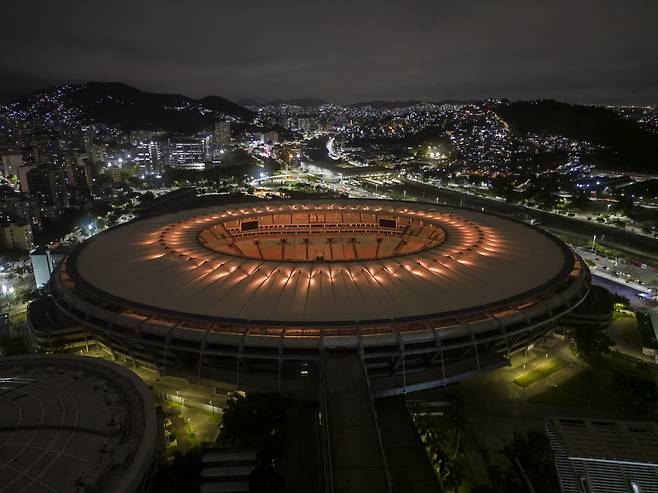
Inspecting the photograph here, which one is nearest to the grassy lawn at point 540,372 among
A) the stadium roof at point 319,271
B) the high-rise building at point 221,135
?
the stadium roof at point 319,271

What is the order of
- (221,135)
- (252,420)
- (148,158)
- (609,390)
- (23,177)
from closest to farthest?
(252,420) → (609,390) → (23,177) → (148,158) → (221,135)

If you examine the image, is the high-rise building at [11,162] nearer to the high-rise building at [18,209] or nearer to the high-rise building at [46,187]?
the high-rise building at [46,187]

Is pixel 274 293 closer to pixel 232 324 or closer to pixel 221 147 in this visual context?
pixel 232 324

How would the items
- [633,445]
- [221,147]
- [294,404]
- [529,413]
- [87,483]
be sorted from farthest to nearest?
[221,147], [529,413], [294,404], [633,445], [87,483]

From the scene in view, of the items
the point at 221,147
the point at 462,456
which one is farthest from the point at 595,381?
the point at 221,147

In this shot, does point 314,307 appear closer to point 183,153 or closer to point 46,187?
point 46,187

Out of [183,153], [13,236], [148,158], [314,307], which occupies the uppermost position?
[314,307]

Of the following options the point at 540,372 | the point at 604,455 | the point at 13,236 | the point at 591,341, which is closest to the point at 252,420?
the point at 604,455
